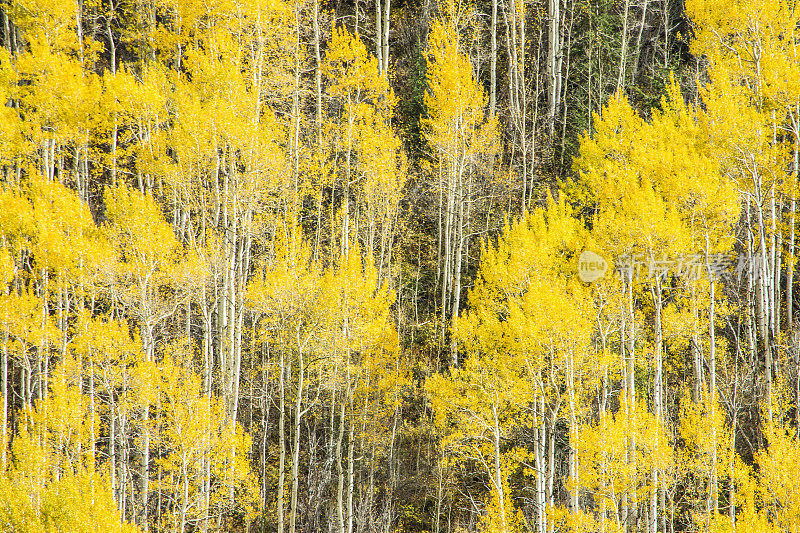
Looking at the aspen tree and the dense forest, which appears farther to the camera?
the aspen tree

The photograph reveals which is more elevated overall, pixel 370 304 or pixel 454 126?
pixel 454 126

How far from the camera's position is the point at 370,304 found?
16219 mm

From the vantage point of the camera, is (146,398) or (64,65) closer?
(146,398)

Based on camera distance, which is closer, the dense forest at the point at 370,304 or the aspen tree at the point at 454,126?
the dense forest at the point at 370,304

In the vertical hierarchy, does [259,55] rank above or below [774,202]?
above

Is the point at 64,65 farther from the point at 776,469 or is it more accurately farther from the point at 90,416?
the point at 776,469

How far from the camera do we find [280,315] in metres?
15.6

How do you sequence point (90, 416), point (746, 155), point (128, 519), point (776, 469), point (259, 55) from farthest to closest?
point (259, 55) → point (128, 519) → point (90, 416) → point (746, 155) → point (776, 469)

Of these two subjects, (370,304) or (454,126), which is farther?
(454,126)

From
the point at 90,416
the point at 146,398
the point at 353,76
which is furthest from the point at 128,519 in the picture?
the point at 353,76

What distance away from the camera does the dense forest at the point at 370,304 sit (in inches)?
534

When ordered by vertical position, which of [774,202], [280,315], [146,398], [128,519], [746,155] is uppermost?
[746,155]

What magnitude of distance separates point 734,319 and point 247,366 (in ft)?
45.3

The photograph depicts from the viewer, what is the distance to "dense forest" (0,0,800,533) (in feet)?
44.5
